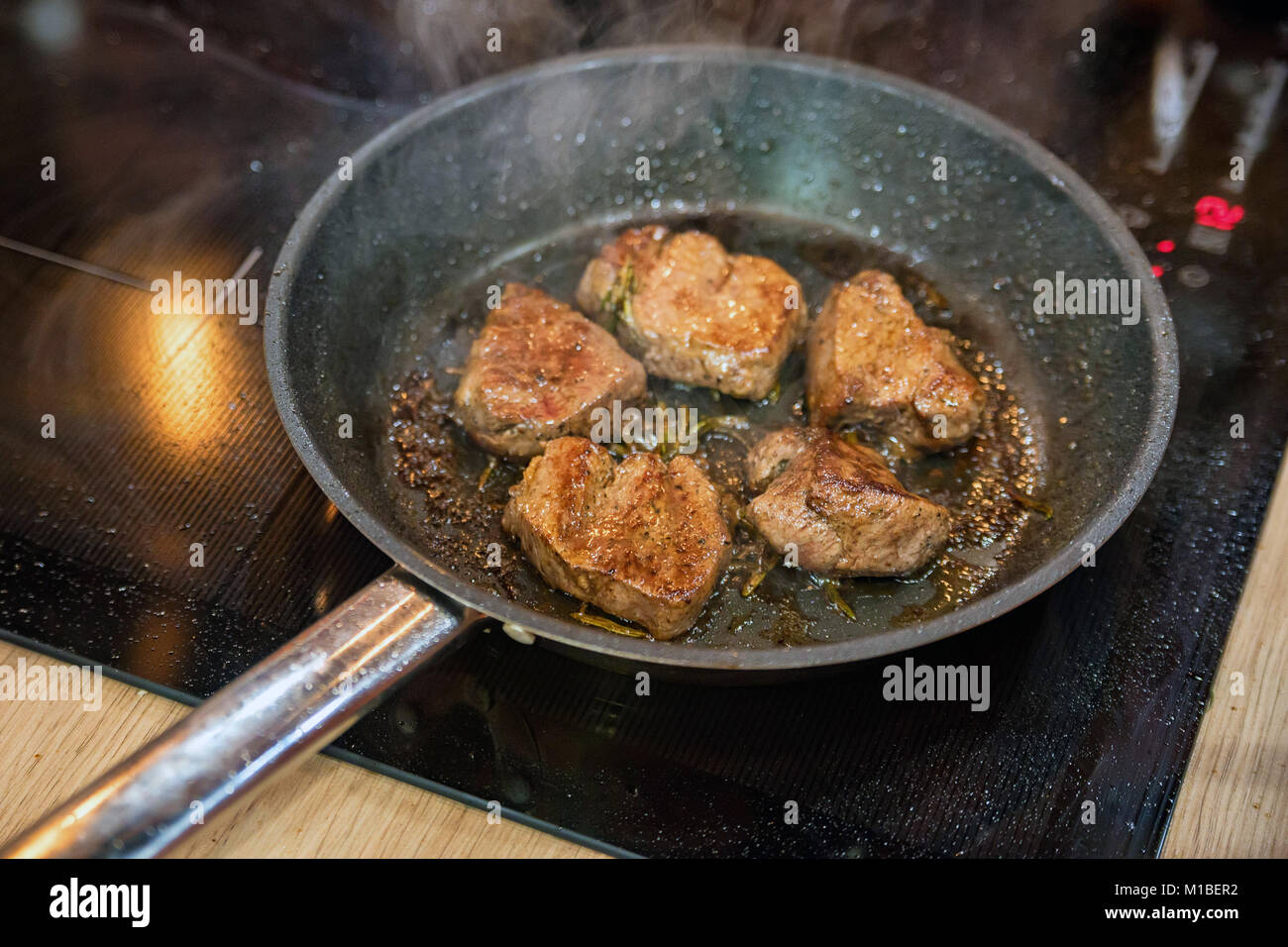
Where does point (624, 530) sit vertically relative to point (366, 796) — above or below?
above

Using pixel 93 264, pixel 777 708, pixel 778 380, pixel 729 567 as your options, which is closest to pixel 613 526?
pixel 729 567

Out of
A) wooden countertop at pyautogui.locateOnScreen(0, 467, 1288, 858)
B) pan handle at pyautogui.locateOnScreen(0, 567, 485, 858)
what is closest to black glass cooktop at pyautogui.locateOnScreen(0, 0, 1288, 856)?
wooden countertop at pyautogui.locateOnScreen(0, 467, 1288, 858)

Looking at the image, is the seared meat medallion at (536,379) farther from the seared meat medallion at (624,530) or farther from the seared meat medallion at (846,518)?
the seared meat medallion at (846,518)

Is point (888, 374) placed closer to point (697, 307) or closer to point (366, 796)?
point (697, 307)

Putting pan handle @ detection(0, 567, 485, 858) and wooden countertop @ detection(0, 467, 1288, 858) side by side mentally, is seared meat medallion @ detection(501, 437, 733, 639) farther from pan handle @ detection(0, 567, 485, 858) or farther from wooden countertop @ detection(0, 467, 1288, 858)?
wooden countertop @ detection(0, 467, 1288, 858)

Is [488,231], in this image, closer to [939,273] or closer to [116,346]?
[116,346]

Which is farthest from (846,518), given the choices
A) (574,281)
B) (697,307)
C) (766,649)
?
(574,281)
